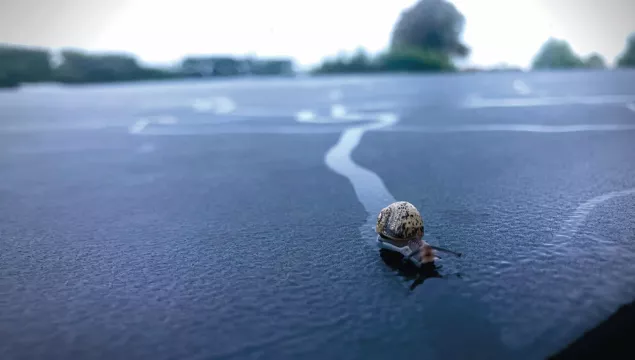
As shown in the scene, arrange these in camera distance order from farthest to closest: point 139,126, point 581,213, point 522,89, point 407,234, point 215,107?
point 522,89
point 215,107
point 139,126
point 581,213
point 407,234

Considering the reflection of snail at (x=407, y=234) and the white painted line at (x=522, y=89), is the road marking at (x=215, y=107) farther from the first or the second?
the reflection of snail at (x=407, y=234)

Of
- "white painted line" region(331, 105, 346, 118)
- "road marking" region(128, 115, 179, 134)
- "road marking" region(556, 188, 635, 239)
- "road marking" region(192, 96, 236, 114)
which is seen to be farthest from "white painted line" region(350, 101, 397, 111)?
"road marking" region(556, 188, 635, 239)

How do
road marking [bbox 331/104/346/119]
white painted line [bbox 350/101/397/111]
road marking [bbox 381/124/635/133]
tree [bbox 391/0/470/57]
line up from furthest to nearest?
tree [bbox 391/0/470/57]
white painted line [bbox 350/101/397/111]
road marking [bbox 331/104/346/119]
road marking [bbox 381/124/635/133]

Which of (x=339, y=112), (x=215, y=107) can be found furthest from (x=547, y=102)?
(x=215, y=107)

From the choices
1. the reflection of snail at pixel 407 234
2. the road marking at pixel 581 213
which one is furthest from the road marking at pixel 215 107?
the reflection of snail at pixel 407 234

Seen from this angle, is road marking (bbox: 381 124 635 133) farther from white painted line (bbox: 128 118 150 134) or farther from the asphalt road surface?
white painted line (bbox: 128 118 150 134)

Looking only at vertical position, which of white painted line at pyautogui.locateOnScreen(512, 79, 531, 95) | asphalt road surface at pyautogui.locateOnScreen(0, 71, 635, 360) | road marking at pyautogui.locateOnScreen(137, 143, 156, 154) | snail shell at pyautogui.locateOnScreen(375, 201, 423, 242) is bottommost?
asphalt road surface at pyautogui.locateOnScreen(0, 71, 635, 360)

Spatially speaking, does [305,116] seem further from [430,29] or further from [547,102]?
[430,29]
